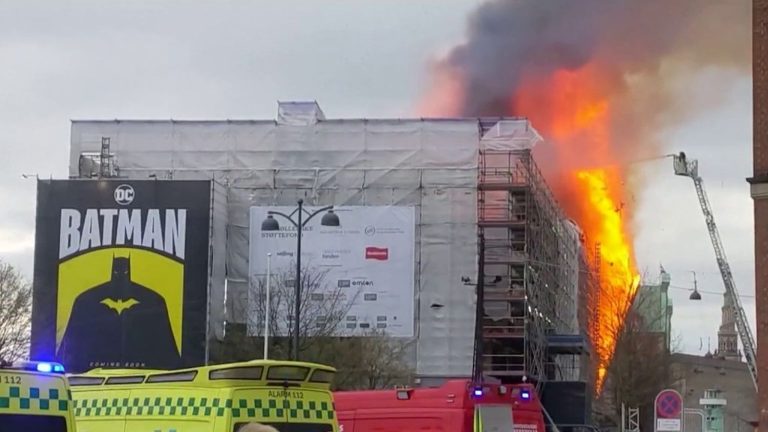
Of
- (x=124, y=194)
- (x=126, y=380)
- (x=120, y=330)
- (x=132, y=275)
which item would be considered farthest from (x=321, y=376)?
(x=124, y=194)

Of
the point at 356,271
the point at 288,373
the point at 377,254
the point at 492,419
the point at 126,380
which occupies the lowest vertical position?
the point at 492,419

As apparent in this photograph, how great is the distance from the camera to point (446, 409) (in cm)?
1487

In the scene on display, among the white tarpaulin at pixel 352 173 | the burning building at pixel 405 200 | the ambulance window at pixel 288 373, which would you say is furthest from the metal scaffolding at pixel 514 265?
the ambulance window at pixel 288 373

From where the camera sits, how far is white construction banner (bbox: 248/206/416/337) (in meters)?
50.4

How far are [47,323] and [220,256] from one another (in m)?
7.39

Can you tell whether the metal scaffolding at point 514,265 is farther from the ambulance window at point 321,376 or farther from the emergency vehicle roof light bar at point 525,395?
the ambulance window at point 321,376

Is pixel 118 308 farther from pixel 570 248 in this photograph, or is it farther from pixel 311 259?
pixel 570 248

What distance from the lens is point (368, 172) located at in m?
52.8

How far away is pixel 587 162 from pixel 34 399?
56525mm

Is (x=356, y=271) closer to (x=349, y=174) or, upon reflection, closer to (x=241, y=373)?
(x=349, y=174)

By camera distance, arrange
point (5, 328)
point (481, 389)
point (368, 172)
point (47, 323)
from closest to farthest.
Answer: point (481, 389) < point (5, 328) < point (47, 323) < point (368, 172)

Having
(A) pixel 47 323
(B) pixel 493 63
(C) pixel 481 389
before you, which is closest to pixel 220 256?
(A) pixel 47 323

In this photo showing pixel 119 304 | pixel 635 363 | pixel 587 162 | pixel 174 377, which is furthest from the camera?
pixel 587 162

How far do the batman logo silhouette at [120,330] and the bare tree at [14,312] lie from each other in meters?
1.63
